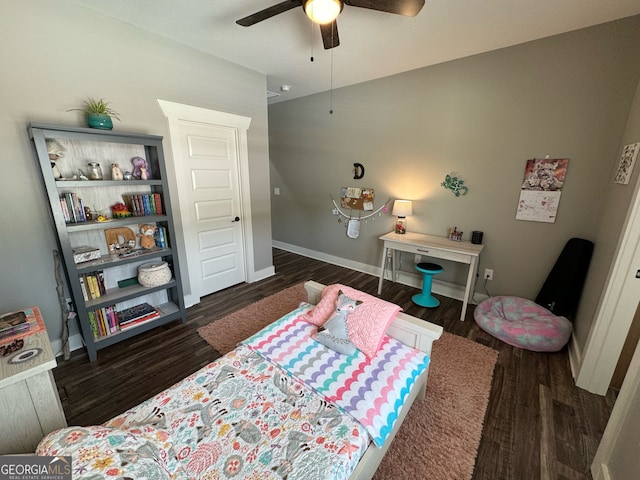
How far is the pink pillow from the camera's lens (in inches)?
60.6

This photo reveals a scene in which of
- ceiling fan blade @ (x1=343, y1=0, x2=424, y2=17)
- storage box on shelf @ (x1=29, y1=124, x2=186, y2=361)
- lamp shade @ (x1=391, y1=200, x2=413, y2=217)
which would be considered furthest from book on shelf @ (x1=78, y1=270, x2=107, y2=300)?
lamp shade @ (x1=391, y1=200, x2=413, y2=217)

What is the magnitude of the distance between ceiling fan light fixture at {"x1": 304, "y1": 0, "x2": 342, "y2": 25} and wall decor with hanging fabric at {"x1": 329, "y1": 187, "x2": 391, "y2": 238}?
2.33 metres

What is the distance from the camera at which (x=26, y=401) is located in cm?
107

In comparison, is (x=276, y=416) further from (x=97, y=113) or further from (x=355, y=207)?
(x=355, y=207)

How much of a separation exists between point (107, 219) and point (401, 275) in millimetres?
3290

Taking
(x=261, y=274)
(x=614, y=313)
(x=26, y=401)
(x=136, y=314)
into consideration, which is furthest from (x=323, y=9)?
(x=261, y=274)

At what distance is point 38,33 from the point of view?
175 cm

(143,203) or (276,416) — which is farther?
(143,203)

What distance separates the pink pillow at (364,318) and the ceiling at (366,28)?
212 centimetres

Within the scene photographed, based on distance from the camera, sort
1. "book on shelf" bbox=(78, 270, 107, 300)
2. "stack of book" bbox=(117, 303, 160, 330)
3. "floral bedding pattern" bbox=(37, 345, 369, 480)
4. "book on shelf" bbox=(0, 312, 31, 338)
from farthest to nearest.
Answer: "stack of book" bbox=(117, 303, 160, 330), "book on shelf" bbox=(78, 270, 107, 300), "book on shelf" bbox=(0, 312, 31, 338), "floral bedding pattern" bbox=(37, 345, 369, 480)

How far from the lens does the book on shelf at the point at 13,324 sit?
1.32m

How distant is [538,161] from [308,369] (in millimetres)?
2806

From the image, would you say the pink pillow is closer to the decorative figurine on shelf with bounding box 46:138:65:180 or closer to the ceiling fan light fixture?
the ceiling fan light fixture

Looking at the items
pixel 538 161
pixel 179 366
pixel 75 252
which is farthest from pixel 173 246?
pixel 538 161
